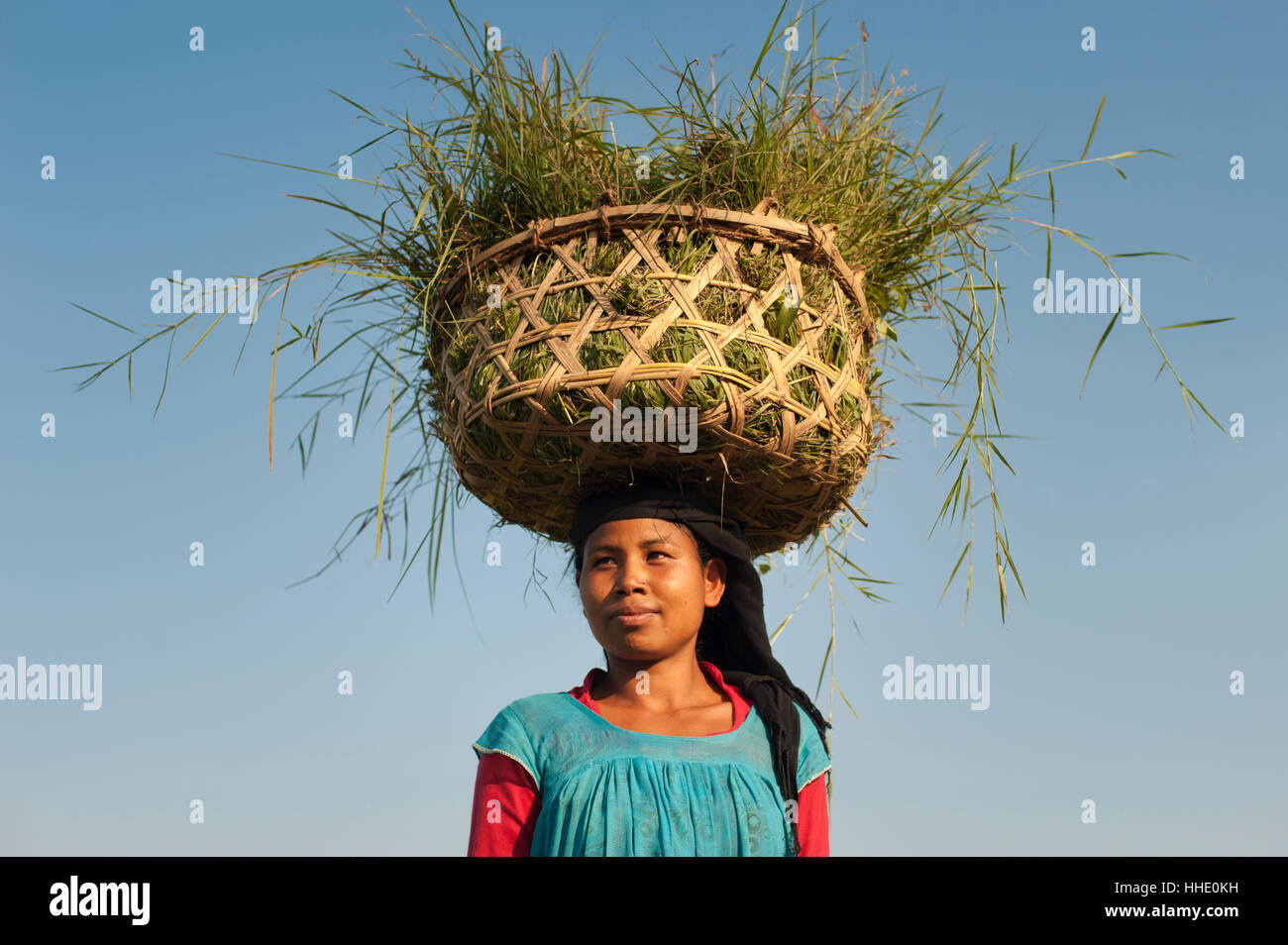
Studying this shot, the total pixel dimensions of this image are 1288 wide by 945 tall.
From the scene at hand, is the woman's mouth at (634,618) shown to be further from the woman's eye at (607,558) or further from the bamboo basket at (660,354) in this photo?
the bamboo basket at (660,354)

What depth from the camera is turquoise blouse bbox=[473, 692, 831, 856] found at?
2.76 m

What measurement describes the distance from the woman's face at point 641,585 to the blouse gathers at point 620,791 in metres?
0.22

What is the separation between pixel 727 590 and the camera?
10.9ft

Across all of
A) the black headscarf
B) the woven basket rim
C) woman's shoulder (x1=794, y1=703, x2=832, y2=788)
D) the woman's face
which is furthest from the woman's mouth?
the woven basket rim

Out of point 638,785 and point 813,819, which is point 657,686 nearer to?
point 638,785

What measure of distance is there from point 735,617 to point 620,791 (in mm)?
714

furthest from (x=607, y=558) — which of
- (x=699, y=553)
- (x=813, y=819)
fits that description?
(x=813, y=819)

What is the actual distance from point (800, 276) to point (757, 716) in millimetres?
1139

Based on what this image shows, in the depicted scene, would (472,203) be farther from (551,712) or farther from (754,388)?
(551,712)

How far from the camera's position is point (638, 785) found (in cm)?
283

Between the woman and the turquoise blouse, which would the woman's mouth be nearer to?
the woman

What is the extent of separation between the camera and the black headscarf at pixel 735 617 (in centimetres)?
302

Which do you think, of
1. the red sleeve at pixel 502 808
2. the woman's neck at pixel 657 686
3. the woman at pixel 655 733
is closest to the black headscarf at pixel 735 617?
the woman at pixel 655 733
